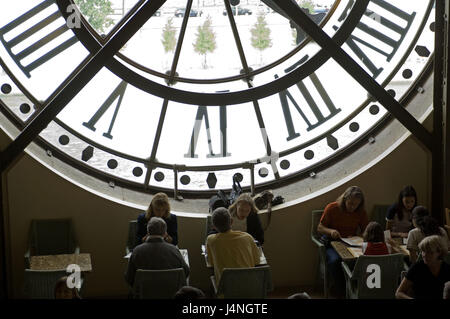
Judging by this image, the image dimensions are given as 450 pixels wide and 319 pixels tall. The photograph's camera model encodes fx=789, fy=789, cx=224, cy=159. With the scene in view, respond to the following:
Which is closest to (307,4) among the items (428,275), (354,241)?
Answer: (354,241)

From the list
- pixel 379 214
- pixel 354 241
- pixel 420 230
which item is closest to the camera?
pixel 420 230

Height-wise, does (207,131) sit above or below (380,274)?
above

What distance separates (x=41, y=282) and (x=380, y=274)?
2513 mm

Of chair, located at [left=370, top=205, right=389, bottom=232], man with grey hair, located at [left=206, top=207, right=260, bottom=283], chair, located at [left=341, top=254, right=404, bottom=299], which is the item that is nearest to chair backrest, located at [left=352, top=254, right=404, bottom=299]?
chair, located at [left=341, top=254, right=404, bottom=299]

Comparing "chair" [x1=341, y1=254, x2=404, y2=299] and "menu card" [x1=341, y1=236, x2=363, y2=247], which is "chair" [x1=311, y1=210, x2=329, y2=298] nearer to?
"menu card" [x1=341, y1=236, x2=363, y2=247]

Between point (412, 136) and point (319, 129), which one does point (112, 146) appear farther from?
point (412, 136)

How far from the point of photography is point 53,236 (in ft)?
22.6

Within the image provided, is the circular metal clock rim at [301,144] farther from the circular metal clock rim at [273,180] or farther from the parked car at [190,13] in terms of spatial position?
the parked car at [190,13]

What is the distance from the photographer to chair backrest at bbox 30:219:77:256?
6.86m

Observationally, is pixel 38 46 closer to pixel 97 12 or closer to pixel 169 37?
pixel 97 12

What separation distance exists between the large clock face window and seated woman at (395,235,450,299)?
2182 millimetres

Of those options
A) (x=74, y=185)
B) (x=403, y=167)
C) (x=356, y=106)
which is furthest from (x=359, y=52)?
(x=74, y=185)

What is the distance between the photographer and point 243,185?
7.51 meters
